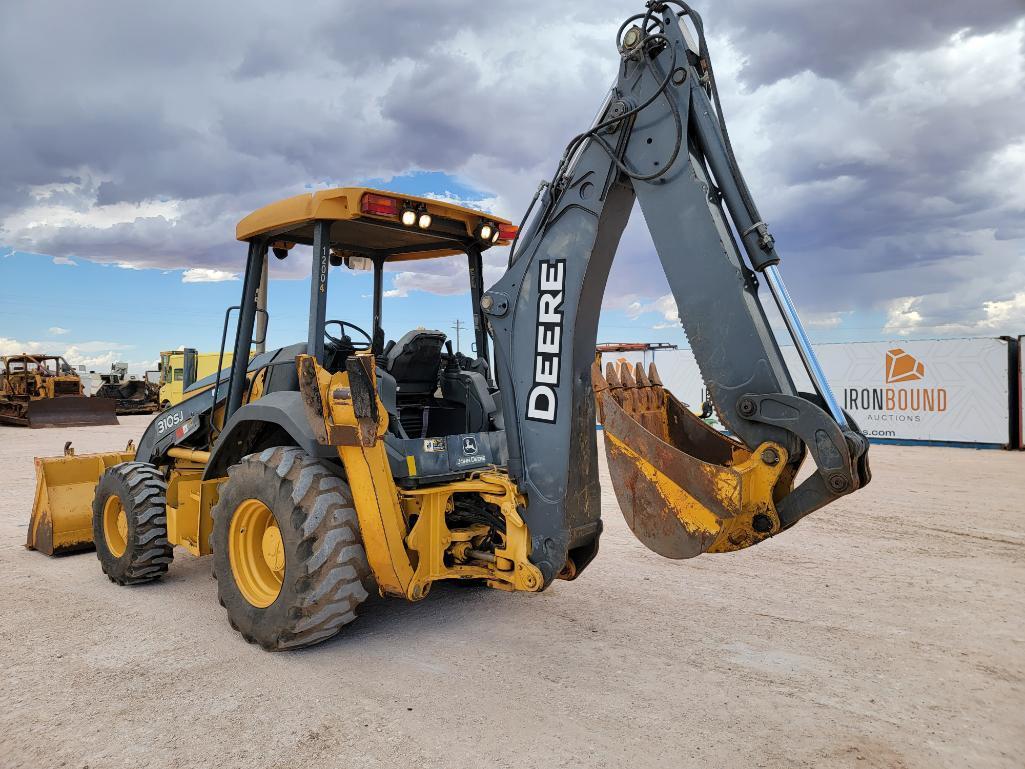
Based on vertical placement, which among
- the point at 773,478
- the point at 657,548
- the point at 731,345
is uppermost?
the point at 731,345

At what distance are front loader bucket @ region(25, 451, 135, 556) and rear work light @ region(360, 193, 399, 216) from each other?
12.7 ft

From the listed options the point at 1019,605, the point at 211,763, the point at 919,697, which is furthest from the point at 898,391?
the point at 211,763

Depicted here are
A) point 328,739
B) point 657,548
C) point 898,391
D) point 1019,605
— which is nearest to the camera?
point 328,739

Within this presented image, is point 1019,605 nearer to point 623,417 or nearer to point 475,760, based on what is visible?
point 623,417

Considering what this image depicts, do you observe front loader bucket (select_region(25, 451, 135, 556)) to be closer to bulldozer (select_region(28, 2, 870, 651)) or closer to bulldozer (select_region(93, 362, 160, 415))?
bulldozer (select_region(28, 2, 870, 651))

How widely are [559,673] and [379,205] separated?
111 inches

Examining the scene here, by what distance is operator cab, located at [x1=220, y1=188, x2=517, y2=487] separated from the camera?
14.2 feet

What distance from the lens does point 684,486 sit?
3326 mm

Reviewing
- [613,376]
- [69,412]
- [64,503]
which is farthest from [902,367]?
[69,412]

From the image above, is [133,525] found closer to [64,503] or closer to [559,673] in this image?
[64,503]

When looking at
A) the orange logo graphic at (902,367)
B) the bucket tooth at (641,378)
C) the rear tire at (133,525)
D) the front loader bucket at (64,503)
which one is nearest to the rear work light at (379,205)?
the bucket tooth at (641,378)

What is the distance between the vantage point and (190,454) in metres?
5.68

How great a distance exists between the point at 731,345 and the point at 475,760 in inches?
81.2

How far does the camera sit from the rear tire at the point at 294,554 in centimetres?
397
